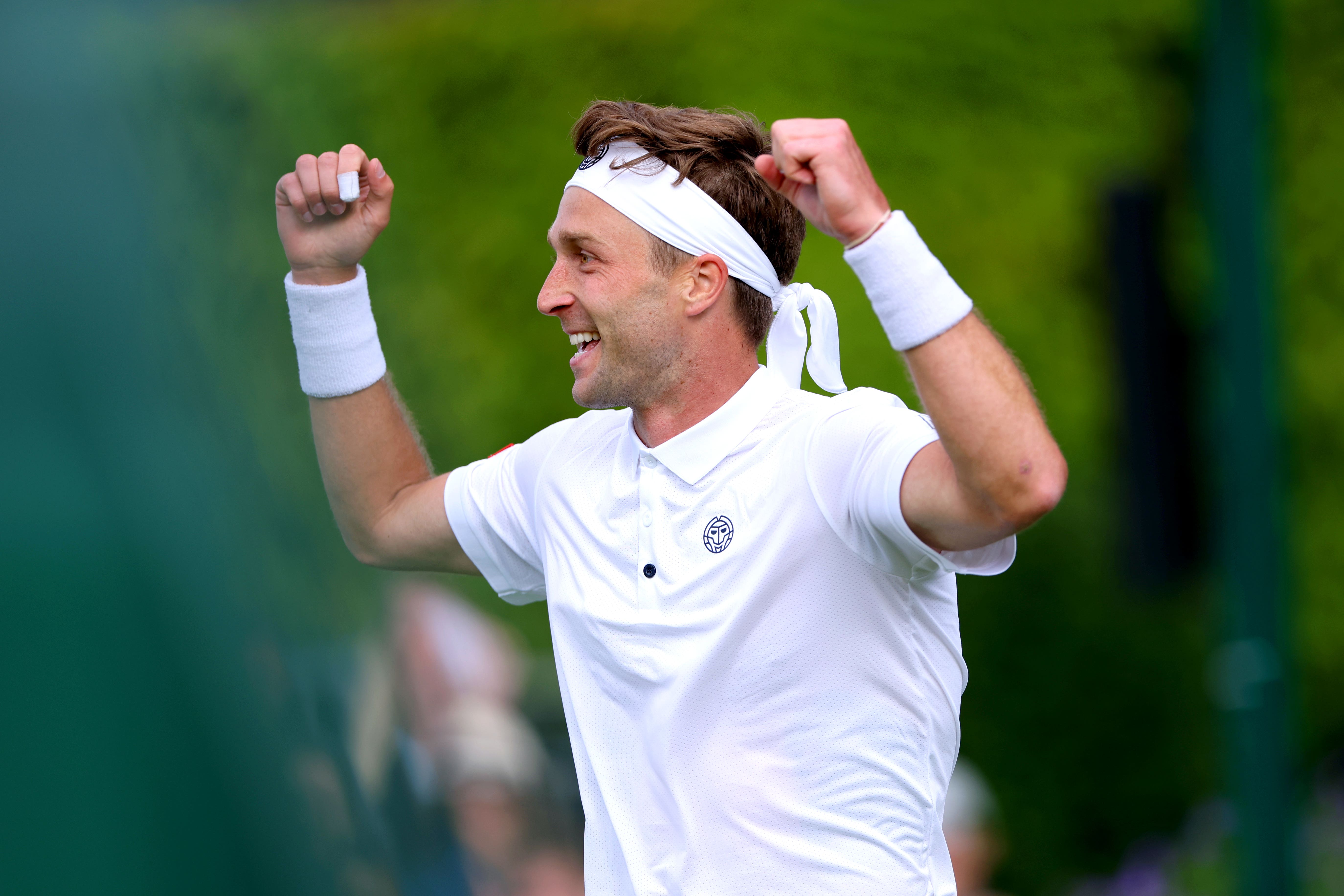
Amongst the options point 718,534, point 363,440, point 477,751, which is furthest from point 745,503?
point 477,751

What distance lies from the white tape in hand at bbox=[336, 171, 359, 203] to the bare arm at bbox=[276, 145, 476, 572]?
1cm

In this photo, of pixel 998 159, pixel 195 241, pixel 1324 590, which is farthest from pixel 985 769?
pixel 195 241

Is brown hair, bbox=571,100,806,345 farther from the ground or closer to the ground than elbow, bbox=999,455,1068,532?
farther from the ground

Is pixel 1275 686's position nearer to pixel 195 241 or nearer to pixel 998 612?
pixel 998 612

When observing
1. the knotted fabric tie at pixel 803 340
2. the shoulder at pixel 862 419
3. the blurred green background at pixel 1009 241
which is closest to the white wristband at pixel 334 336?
the knotted fabric tie at pixel 803 340

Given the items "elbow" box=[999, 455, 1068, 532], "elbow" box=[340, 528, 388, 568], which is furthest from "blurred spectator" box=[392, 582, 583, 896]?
"elbow" box=[999, 455, 1068, 532]

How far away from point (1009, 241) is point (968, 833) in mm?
2556

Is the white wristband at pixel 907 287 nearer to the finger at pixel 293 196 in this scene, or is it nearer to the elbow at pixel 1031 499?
the elbow at pixel 1031 499

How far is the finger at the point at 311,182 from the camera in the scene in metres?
2.69

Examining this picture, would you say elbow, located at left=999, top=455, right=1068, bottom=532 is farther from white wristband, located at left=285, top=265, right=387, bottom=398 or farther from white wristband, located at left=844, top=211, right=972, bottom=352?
white wristband, located at left=285, top=265, right=387, bottom=398

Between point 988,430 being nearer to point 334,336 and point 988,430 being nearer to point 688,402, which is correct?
point 688,402

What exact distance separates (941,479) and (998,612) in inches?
176

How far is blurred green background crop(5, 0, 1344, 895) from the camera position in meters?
5.52

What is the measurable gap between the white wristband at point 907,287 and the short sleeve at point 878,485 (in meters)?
0.18
